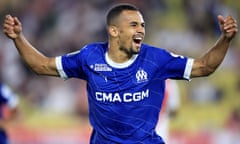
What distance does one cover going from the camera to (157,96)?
7.11 meters

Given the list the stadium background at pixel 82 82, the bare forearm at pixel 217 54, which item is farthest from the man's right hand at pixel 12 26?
the stadium background at pixel 82 82

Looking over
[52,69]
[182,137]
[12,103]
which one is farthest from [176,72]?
[182,137]

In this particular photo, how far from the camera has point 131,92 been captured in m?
7.02

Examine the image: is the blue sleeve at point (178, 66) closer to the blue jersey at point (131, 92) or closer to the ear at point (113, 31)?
the blue jersey at point (131, 92)

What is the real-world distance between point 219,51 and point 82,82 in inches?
249

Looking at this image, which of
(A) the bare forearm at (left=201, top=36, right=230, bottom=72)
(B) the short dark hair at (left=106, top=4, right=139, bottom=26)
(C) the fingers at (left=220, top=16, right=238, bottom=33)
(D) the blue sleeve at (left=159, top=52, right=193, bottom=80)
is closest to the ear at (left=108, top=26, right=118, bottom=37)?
(B) the short dark hair at (left=106, top=4, right=139, bottom=26)

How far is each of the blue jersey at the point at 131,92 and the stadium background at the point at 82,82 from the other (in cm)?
569

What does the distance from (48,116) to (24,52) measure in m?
5.89

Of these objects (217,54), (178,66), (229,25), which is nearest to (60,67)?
(178,66)

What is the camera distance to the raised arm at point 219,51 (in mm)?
6816

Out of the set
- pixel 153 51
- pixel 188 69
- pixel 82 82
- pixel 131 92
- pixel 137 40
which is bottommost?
pixel 82 82

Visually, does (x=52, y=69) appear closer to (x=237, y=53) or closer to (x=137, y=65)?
(x=137, y=65)

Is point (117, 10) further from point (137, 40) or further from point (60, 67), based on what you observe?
point (60, 67)

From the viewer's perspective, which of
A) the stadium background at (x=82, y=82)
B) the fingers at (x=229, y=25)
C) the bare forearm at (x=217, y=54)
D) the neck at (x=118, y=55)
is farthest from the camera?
the stadium background at (x=82, y=82)
